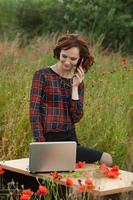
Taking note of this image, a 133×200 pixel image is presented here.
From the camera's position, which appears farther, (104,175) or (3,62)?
(3,62)

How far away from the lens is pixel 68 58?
5.18 meters

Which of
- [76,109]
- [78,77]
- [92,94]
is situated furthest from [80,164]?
[92,94]

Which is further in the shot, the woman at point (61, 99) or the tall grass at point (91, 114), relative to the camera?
the tall grass at point (91, 114)

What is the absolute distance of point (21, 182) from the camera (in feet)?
16.4

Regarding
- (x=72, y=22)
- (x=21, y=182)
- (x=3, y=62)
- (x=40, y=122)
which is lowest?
(x=21, y=182)

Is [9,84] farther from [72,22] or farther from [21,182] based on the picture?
[72,22]

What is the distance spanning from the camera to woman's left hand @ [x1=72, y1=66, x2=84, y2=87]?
208 inches

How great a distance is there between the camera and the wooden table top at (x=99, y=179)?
14.4 feet

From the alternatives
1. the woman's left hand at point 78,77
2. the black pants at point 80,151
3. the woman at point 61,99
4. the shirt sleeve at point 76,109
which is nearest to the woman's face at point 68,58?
the woman at point 61,99

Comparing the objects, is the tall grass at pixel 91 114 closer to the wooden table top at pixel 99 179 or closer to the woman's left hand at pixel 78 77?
the wooden table top at pixel 99 179

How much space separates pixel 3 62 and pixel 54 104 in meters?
3.27

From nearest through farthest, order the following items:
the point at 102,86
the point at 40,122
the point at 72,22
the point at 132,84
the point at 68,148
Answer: the point at 68,148, the point at 40,122, the point at 102,86, the point at 132,84, the point at 72,22

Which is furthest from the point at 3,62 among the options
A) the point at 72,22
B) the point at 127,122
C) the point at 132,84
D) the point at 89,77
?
the point at 72,22

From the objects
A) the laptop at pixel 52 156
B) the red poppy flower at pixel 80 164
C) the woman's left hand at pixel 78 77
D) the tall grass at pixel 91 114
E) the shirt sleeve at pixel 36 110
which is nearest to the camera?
the laptop at pixel 52 156
